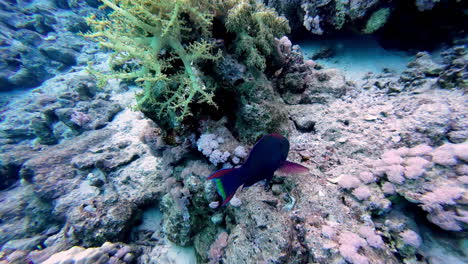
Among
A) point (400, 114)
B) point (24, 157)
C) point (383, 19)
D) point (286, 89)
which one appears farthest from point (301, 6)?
point (24, 157)

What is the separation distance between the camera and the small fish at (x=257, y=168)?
1667 mm

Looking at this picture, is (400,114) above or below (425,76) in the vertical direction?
below

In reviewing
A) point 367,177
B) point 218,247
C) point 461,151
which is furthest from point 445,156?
point 218,247

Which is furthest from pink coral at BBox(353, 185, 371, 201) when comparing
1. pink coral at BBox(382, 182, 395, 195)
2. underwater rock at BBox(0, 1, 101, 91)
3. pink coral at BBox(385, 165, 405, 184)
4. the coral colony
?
underwater rock at BBox(0, 1, 101, 91)

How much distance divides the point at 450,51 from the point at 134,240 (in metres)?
6.88

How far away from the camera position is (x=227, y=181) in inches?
66.1

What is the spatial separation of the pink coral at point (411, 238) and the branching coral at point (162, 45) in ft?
8.51

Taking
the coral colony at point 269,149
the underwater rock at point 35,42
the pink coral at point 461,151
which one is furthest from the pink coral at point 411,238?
the underwater rock at point 35,42

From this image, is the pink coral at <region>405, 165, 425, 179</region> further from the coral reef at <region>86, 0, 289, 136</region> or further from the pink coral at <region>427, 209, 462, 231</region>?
the coral reef at <region>86, 0, 289, 136</region>

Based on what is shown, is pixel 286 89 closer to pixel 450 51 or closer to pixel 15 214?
pixel 450 51

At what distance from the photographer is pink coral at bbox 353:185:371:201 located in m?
2.17

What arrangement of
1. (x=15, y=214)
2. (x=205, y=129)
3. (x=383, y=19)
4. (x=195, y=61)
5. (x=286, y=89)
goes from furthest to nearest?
1. (x=15, y=214)
2. (x=286, y=89)
3. (x=383, y=19)
4. (x=205, y=129)
5. (x=195, y=61)

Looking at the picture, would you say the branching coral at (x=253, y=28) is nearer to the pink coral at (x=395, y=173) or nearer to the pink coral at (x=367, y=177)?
the pink coral at (x=367, y=177)

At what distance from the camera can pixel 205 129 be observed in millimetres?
2971
